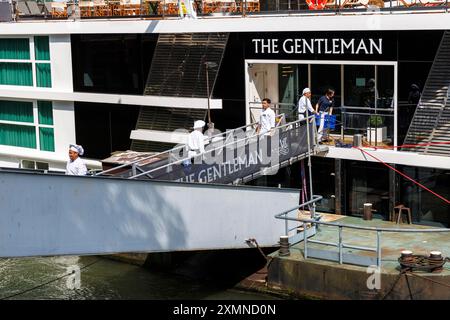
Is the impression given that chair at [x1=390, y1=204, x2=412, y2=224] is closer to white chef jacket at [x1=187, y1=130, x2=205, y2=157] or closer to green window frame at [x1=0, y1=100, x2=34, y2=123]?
white chef jacket at [x1=187, y1=130, x2=205, y2=157]

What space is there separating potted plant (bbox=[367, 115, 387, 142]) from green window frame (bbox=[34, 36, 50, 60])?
10356mm

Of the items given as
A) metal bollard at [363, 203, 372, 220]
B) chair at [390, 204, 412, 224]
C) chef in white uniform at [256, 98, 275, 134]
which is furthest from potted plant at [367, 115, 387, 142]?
chef in white uniform at [256, 98, 275, 134]

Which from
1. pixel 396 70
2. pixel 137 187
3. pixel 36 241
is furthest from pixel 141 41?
pixel 36 241

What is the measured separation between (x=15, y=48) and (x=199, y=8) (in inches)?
248

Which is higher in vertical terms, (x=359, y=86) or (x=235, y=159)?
(x=359, y=86)

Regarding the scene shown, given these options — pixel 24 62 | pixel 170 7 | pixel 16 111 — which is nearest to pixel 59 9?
pixel 24 62

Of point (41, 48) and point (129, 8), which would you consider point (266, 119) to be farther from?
point (41, 48)

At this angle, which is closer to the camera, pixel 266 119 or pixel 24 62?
pixel 266 119

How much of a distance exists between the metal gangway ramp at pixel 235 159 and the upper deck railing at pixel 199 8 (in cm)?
274

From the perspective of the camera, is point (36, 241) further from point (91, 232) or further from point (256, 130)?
point (256, 130)

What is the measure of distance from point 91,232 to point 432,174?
28.5ft

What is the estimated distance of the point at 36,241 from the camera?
14.2 meters

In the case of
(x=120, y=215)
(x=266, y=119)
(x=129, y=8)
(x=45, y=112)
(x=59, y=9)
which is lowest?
(x=120, y=215)

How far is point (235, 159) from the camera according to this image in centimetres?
1908
